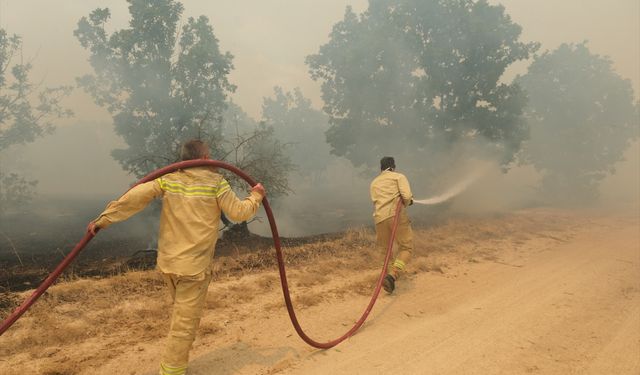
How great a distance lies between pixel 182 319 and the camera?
326 centimetres

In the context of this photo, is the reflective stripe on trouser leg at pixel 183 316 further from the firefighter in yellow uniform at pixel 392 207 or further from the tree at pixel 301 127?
the tree at pixel 301 127

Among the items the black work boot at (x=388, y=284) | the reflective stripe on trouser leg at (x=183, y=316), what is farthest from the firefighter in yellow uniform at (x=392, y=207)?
the reflective stripe on trouser leg at (x=183, y=316)

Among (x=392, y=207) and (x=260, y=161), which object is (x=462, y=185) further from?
(x=392, y=207)

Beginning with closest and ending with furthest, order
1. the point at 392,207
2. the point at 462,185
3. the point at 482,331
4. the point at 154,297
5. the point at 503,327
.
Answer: the point at 482,331 → the point at 503,327 → the point at 154,297 → the point at 392,207 → the point at 462,185

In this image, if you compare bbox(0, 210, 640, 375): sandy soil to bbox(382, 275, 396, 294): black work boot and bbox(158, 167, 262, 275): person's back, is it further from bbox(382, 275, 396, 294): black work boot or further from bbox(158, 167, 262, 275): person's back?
bbox(158, 167, 262, 275): person's back

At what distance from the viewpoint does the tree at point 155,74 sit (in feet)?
59.2

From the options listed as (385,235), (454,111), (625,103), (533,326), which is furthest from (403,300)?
(625,103)

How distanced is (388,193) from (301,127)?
49.3 metres

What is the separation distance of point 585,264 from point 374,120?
12.8 m

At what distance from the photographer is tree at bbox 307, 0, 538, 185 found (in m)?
17.9

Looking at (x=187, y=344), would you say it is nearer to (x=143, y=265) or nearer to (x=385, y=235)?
(x=385, y=235)

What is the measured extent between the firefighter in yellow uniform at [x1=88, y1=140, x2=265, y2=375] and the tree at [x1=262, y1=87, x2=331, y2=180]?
1849 inches

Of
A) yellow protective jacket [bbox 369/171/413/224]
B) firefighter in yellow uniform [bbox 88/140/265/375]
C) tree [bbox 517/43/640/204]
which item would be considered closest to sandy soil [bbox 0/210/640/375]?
firefighter in yellow uniform [bbox 88/140/265/375]

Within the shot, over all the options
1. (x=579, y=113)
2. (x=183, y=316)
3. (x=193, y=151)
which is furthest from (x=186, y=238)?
(x=579, y=113)
